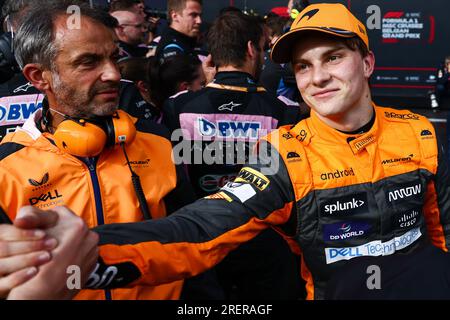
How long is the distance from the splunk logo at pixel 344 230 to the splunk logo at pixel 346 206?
0.04 meters

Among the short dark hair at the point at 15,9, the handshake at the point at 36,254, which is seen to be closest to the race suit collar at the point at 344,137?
the handshake at the point at 36,254

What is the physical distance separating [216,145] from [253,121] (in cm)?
25

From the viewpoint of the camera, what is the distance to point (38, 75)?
5.57 feet

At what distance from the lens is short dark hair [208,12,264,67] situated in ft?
9.73

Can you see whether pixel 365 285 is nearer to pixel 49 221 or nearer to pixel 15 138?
pixel 49 221

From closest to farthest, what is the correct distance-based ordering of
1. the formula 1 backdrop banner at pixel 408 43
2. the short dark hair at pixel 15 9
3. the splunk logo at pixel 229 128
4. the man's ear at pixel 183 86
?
the short dark hair at pixel 15 9 < the splunk logo at pixel 229 128 < the man's ear at pixel 183 86 < the formula 1 backdrop banner at pixel 408 43

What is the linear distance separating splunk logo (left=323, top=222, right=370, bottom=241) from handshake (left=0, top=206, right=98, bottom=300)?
88 cm

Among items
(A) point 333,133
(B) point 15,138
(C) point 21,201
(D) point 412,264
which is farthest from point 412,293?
(B) point 15,138

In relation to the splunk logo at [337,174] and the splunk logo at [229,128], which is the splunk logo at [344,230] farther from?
the splunk logo at [229,128]

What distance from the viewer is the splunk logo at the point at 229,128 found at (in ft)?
9.39

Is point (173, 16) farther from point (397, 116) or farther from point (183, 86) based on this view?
point (397, 116)

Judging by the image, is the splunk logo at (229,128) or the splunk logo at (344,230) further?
the splunk logo at (229,128)

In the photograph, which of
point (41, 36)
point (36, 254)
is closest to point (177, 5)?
point (41, 36)

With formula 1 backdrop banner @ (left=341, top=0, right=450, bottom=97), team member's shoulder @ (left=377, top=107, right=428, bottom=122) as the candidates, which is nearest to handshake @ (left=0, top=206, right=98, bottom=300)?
team member's shoulder @ (left=377, top=107, right=428, bottom=122)
